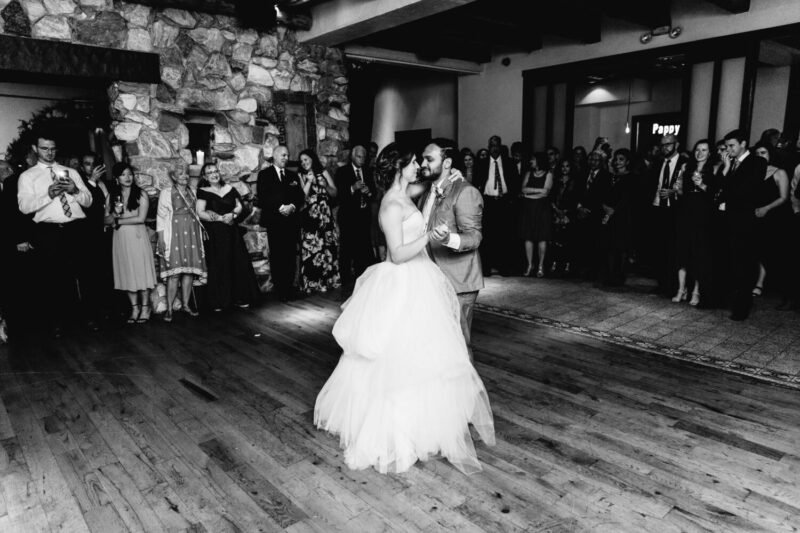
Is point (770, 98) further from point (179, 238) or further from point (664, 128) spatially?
point (179, 238)

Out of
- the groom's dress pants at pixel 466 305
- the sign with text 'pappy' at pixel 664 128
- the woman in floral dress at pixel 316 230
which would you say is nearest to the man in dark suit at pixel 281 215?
Answer: the woman in floral dress at pixel 316 230

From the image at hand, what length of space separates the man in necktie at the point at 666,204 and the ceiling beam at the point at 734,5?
159 cm

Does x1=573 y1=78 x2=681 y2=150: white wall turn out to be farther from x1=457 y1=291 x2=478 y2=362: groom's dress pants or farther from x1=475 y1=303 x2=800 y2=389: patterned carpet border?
x1=457 y1=291 x2=478 y2=362: groom's dress pants

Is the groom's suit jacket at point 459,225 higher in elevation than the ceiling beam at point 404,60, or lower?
lower

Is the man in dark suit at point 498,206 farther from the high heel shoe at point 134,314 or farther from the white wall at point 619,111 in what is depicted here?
the high heel shoe at point 134,314

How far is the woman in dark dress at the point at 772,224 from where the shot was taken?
5195 millimetres

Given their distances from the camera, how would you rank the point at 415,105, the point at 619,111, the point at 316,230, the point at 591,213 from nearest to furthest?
1. the point at 316,230
2. the point at 591,213
3. the point at 619,111
4. the point at 415,105

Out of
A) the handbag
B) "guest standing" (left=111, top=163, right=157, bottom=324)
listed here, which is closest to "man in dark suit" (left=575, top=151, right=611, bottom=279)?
the handbag

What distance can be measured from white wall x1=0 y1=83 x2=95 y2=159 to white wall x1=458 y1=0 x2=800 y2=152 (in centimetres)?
648

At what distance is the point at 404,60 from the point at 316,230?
143 inches

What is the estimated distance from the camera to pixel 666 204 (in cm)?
605

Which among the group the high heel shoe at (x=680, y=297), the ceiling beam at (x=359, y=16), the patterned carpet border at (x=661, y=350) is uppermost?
the ceiling beam at (x=359, y=16)

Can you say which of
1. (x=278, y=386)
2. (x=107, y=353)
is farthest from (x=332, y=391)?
(x=107, y=353)

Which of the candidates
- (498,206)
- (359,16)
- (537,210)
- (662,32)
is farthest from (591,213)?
(359,16)
